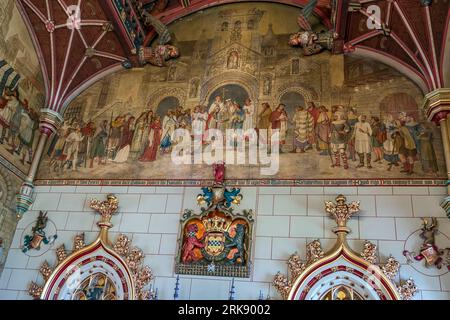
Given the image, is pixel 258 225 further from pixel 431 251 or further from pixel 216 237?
pixel 431 251

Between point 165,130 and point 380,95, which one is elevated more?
point 380,95

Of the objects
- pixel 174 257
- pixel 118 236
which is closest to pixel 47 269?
pixel 118 236

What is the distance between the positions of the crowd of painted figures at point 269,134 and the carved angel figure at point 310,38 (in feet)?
5.19

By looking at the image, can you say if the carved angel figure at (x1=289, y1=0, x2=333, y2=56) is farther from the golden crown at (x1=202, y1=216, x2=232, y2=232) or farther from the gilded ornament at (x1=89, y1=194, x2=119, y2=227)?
the gilded ornament at (x1=89, y1=194, x2=119, y2=227)

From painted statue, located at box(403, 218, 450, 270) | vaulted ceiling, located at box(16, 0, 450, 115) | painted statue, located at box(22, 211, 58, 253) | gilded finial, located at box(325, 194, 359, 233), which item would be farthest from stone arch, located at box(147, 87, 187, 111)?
painted statue, located at box(403, 218, 450, 270)

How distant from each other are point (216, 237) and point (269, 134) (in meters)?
2.57

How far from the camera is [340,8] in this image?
382 inches

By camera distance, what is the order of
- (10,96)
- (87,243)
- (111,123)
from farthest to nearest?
1. (111,123)
2. (10,96)
3. (87,243)

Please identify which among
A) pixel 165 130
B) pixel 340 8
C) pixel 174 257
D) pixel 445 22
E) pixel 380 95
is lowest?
pixel 174 257

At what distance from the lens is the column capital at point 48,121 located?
10695 mm

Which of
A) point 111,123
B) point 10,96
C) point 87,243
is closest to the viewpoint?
point 87,243

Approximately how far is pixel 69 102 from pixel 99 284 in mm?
4935

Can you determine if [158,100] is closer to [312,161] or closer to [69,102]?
[69,102]

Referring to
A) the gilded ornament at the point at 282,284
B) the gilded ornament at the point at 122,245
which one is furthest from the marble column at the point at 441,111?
the gilded ornament at the point at 122,245
